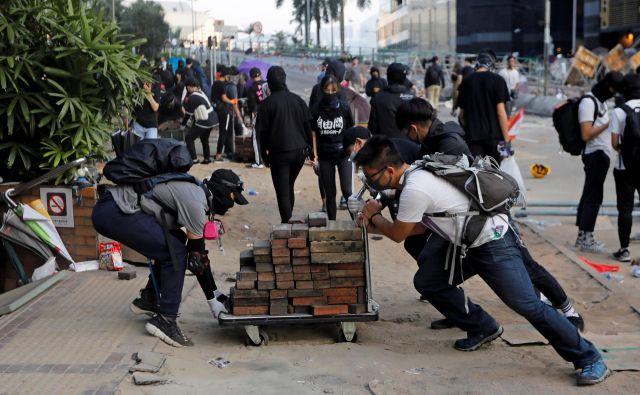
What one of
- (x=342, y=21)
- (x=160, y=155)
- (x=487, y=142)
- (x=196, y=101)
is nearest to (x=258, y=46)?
(x=342, y=21)

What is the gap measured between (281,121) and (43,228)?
269cm

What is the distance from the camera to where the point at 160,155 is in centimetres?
594

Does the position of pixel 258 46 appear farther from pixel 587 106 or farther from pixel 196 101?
pixel 587 106

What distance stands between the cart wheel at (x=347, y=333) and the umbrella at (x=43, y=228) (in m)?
3.33

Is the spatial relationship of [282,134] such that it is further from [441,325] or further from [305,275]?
[305,275]

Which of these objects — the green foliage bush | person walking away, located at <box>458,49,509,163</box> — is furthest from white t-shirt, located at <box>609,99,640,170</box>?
the green foliage bush

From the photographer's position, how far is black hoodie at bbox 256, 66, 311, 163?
30.8 ft

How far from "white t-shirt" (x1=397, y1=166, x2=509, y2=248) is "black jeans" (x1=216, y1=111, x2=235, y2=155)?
11.7 m

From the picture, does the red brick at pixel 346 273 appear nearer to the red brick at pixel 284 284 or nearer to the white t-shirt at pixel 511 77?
the red brick at pixel 284 284

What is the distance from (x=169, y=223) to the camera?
6016 mm

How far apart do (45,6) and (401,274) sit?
4.26m

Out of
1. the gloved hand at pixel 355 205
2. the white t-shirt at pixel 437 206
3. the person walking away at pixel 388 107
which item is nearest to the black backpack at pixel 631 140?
the person walking away at pixel 388 107

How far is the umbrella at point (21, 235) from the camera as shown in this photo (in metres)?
8.16

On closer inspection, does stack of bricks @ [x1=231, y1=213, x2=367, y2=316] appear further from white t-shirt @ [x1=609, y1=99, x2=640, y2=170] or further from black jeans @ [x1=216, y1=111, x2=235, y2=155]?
black jeans @ [x1=216, y1=111, x2=235, y2=155]
